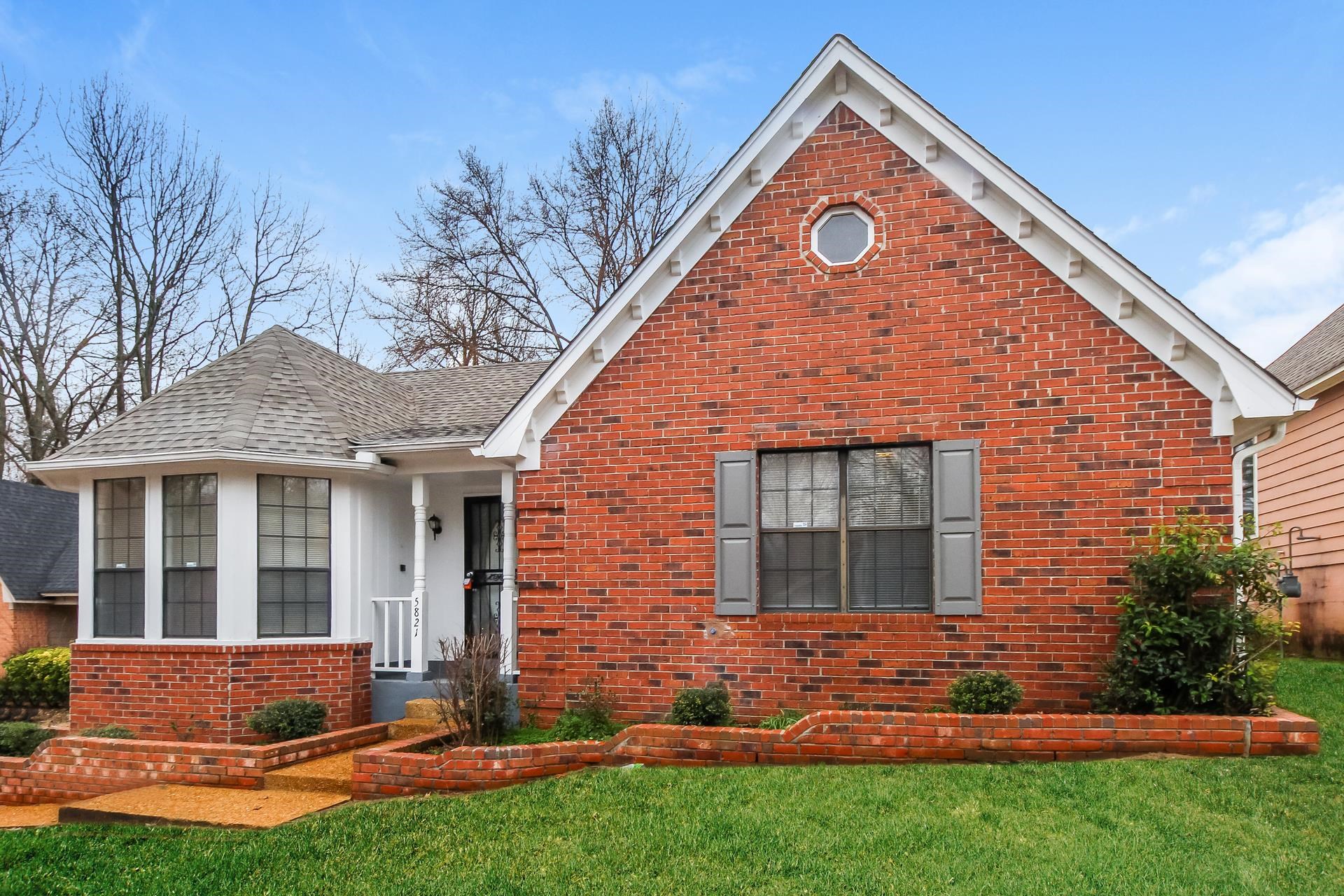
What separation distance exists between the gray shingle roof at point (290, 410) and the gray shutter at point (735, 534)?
292 cm

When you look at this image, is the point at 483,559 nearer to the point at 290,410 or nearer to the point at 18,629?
the point at 290,410

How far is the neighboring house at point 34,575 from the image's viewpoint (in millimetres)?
16641

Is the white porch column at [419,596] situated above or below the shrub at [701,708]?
above

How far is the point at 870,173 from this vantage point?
8812 millimetres

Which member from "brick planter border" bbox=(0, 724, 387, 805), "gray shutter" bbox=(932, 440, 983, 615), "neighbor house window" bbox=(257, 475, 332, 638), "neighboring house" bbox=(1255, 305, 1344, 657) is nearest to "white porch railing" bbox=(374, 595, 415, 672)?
"neighbor house window" bbox=(257, 475, 332, 638)

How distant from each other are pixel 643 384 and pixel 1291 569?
12.1 m

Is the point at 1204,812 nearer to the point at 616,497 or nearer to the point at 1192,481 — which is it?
the point at 1192,481

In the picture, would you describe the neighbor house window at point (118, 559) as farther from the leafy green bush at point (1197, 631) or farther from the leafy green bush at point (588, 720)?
the leafy green bush at point (1197, 631)

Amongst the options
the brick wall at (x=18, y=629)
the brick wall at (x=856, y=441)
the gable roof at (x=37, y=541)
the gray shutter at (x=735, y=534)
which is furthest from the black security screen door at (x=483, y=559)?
the brick wall at (x=18, y=629)

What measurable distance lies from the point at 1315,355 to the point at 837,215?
10.2 meters

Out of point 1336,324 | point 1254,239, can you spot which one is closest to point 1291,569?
point 1336,324

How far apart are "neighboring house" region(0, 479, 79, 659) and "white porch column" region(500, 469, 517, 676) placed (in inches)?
361

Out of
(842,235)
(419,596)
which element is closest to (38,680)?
(419,596)

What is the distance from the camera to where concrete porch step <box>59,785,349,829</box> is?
24.2 feet
